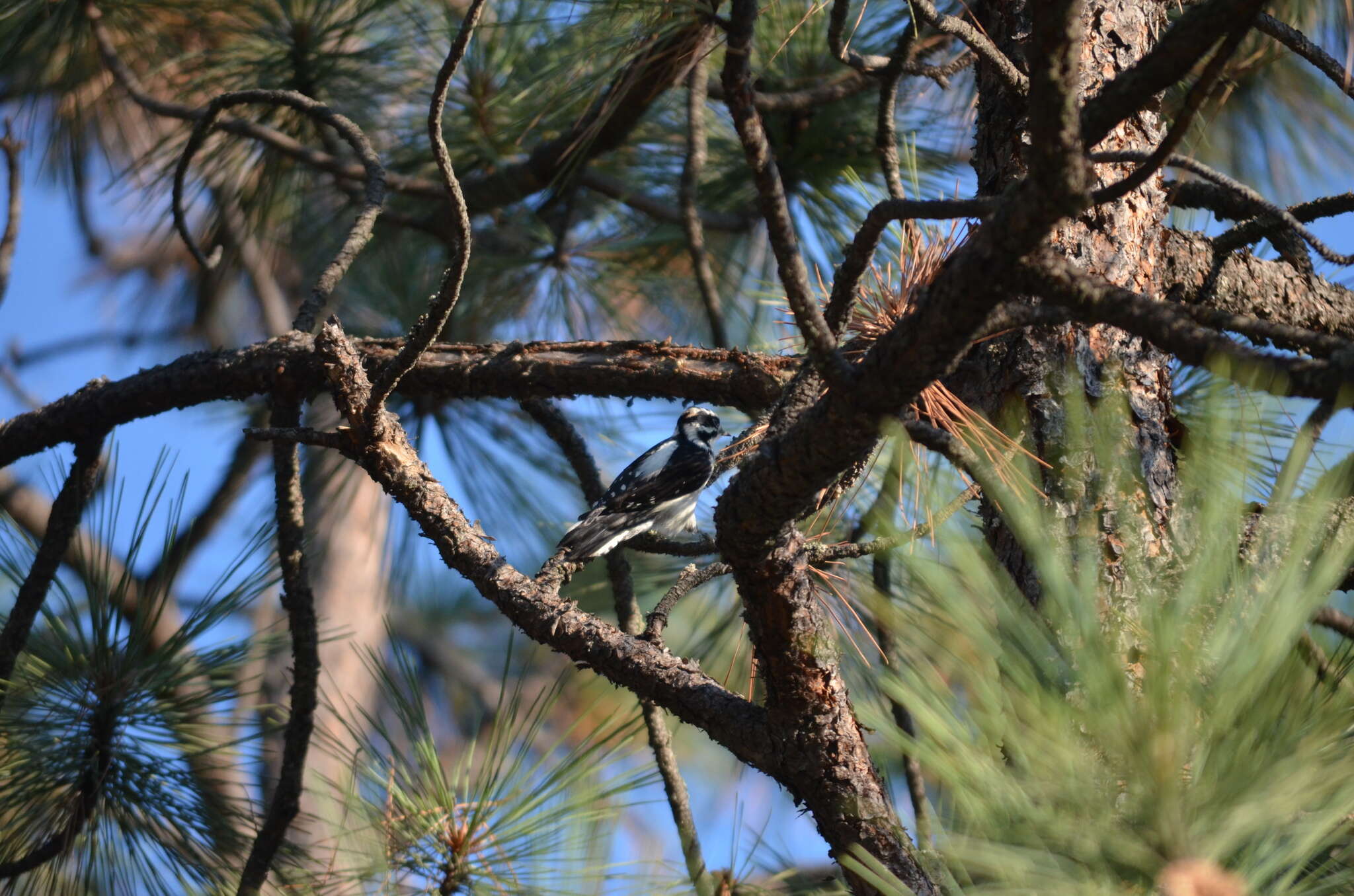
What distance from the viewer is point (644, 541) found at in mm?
2467

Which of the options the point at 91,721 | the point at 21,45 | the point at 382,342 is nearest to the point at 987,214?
the point at 382,342

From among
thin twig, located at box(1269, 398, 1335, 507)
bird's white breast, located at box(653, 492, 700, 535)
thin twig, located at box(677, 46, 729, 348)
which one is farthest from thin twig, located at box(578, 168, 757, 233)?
thin twig, located at box(1269, 398, 1335, 507)

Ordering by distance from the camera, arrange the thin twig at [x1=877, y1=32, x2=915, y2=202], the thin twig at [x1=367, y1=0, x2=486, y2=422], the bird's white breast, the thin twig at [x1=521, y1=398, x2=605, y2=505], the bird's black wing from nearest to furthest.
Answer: the thin twig at [x1=367, y1=0, x2=486, y2=422], the thin twig at [x1=877, y1=32, x2=915, y2=202], the thin twig at [x1=521, y1=398, x2=605, y2=505], the bird's black wing, the bird's white breast

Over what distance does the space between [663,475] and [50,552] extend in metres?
2.02

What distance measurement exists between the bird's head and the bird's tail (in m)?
1.07

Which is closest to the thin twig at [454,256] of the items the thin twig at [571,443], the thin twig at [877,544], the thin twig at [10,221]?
the thin twig at [877,544]

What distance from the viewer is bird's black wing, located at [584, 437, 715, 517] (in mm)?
3443

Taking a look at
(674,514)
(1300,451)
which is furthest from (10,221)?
(1300,451)

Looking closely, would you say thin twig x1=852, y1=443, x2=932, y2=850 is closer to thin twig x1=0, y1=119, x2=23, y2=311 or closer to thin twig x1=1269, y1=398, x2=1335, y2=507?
thin twig x1=1269, y1=398, x2=1335, y2=507

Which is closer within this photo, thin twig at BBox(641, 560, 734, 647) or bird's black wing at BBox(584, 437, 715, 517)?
thin twig at BBox(641, 560, 734, 647)

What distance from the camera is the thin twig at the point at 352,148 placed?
1.83m

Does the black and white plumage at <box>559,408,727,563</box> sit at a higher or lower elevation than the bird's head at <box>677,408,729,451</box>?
lower

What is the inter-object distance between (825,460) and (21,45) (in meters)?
2.36

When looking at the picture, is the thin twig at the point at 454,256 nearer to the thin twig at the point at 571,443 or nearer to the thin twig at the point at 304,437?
the thin twig at the point at 304,437
